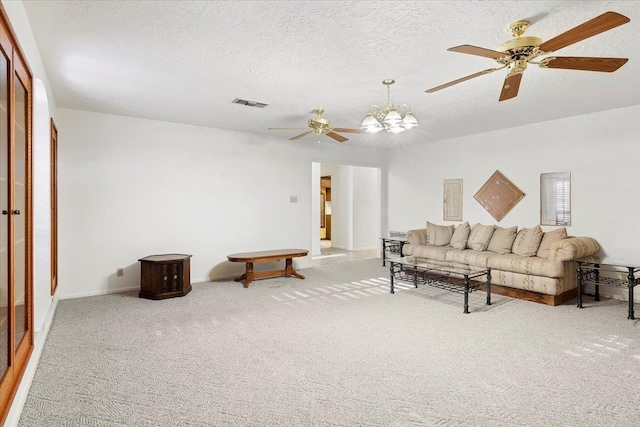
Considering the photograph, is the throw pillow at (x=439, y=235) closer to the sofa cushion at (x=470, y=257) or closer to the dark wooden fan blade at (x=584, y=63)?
the sofa cushion at (x=470, y=257)

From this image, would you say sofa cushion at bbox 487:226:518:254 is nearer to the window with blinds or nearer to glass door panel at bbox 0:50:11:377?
the window with blinds

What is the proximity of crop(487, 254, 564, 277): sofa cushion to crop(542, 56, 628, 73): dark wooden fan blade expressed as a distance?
2.61 meters

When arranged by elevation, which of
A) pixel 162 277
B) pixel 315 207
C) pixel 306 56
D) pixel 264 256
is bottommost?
pixel 162 277

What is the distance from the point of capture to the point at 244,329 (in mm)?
3629

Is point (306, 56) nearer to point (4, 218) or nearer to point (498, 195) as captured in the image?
point (4, 218)

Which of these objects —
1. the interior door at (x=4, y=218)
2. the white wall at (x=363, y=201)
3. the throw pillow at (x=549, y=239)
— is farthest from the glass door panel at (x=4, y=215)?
the white wall at (x=363, y=201)

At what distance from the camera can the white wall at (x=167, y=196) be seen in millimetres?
4945

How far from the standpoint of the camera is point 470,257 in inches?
215

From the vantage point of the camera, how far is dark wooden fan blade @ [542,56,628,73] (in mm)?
2469

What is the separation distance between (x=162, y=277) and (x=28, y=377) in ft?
7.79

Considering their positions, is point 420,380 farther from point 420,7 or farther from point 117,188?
point 117,188

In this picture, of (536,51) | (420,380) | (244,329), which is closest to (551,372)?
(420,380)

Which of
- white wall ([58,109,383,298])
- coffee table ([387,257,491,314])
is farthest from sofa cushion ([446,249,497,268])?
white wall ([58,109,383,298])

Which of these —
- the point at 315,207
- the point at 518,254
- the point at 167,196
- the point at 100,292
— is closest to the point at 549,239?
the point at 518,254
